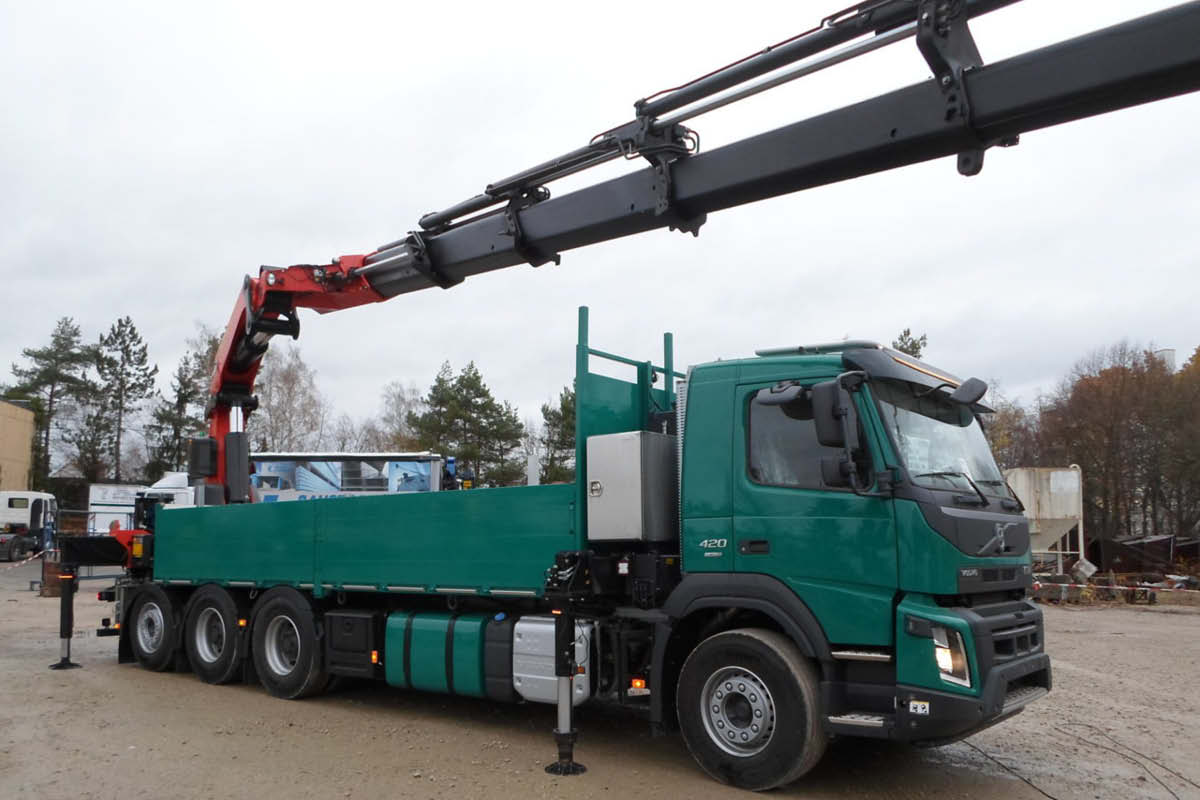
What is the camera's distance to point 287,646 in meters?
10.1

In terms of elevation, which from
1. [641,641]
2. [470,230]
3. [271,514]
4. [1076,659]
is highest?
[470,230]

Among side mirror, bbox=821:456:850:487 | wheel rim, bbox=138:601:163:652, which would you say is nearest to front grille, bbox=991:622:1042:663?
side mirror, bbox=821:456:850:487

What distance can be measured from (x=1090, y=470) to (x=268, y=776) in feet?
124

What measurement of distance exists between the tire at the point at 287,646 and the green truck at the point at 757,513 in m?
0.64

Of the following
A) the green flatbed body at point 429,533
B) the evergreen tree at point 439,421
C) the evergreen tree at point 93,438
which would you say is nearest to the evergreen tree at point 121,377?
the evergreen tree at point 93,438

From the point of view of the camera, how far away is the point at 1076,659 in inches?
503

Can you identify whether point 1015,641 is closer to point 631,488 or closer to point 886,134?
point 631,488

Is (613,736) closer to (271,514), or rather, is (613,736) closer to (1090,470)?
(271,514)

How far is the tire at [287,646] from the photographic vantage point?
958 cm

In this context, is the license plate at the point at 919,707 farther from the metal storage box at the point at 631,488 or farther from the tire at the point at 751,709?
the metal storage box at the point at 631,488

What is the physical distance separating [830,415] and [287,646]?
264 inches

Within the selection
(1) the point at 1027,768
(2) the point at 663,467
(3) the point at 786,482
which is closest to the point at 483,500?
(2) the point at 663,467

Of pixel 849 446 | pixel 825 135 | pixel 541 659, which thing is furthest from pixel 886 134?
pixel 541 659

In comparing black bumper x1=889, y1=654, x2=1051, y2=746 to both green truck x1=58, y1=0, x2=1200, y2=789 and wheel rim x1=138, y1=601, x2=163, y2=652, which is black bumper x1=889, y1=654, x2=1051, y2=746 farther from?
wheel rim x1=138, y1=601, x2=163, y2=652
